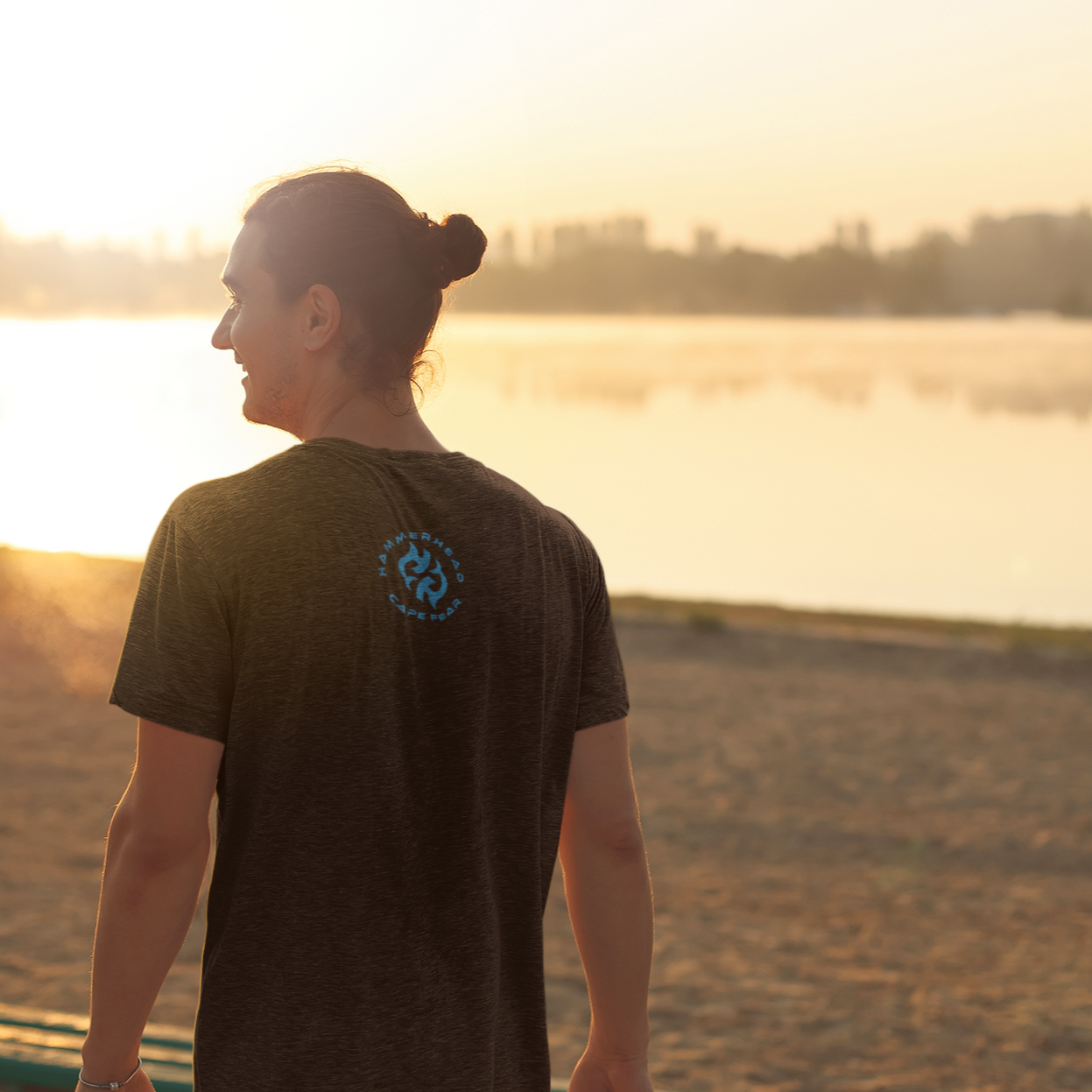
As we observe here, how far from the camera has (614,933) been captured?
1.79 meters

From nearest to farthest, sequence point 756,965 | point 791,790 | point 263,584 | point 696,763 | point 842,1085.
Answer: point 263,584 < point 842,1085 < point 756,965 < point 791,790 < point 696,763

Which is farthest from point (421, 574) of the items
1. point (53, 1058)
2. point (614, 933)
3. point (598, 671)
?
point (53, 1058)

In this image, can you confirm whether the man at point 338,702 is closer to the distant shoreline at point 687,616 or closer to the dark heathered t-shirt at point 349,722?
the dark heathered t-shirt at point 349,722

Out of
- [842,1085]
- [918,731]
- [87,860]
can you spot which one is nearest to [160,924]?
[842,1085]

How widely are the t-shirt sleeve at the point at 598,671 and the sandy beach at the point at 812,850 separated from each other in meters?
3.01

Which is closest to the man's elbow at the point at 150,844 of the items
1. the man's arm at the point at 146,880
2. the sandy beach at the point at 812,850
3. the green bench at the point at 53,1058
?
the man's arm at the point at 146,880

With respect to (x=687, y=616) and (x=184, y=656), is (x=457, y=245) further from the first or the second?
(x=687, y=616)

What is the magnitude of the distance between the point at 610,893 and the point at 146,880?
2.14ft

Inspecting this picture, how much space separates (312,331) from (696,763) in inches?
270

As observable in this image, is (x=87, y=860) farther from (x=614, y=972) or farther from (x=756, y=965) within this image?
(x=614, y=972)

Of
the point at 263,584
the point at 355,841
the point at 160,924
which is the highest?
the point at 263,584

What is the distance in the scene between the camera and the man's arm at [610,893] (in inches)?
69.8

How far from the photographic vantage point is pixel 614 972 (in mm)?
1799

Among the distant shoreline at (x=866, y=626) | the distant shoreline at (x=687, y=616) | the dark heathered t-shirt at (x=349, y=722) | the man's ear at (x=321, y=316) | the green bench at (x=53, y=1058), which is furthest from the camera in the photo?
the distant shoreline at (x=687, y=616)
